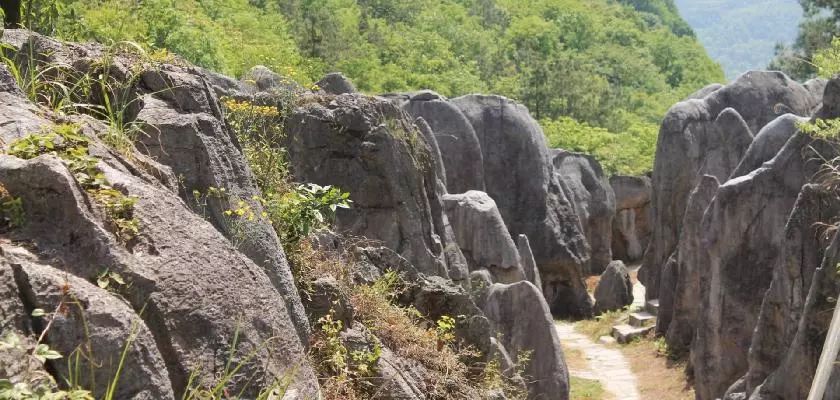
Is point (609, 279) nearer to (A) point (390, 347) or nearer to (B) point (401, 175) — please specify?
(B) point (401, 175)

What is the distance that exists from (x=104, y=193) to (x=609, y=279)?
2029cm

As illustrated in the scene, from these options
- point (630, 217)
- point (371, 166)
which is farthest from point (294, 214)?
point (630, 217)

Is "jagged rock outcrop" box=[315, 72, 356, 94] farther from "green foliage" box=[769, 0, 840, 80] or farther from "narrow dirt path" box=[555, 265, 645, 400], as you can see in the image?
"green foliage" box=[769, 0, 840, 80]

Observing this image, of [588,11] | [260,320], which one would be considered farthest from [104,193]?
[588,11]

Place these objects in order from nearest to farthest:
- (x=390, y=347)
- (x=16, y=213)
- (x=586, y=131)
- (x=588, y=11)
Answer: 1. (x=16, y=213)
2. (x=390, y=347)
3. (x=586, y=131)
4. (x=588, y=11)

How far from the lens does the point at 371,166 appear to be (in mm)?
11359

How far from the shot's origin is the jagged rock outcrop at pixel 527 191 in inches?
962

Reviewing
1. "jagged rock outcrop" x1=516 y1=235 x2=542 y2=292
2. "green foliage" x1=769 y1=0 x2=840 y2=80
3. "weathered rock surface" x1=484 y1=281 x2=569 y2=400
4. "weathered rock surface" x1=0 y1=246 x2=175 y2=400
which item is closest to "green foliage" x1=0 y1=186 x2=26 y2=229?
"weathered rock surface" x1=0 y1=246 x2=175 y2=400

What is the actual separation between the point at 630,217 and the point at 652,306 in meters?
9.96

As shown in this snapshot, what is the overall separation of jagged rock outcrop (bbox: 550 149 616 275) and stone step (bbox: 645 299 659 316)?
593cm

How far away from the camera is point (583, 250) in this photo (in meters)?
25.0

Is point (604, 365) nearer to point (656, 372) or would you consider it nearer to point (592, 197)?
point (656, 372)

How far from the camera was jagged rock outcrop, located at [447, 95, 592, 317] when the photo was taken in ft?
80.2

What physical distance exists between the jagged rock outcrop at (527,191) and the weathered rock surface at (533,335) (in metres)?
10.9
